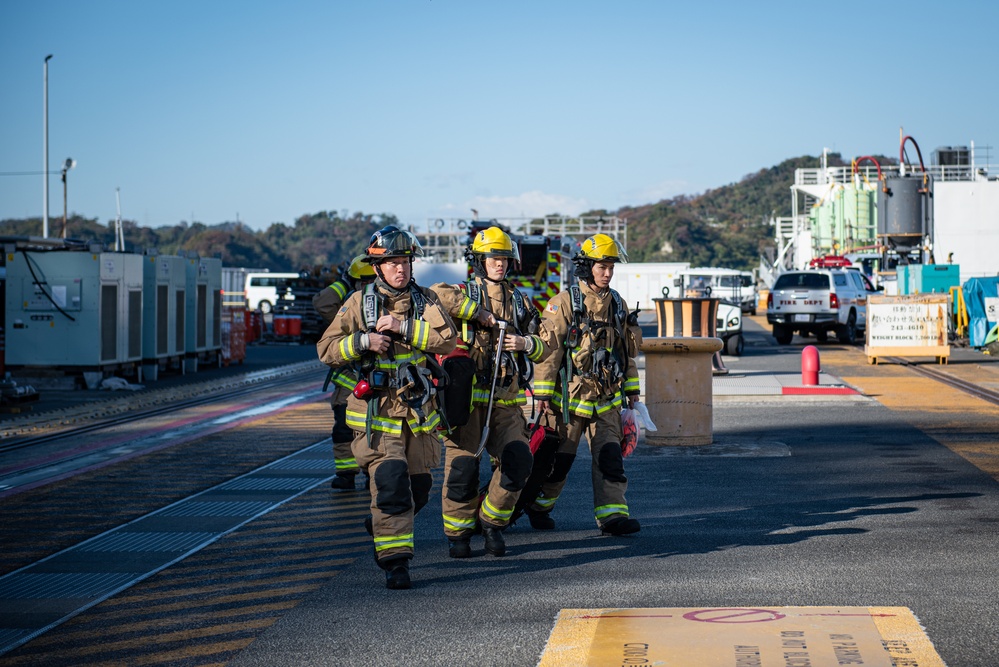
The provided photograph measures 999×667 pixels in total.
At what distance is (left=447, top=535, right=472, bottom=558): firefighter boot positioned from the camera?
7.83 meters

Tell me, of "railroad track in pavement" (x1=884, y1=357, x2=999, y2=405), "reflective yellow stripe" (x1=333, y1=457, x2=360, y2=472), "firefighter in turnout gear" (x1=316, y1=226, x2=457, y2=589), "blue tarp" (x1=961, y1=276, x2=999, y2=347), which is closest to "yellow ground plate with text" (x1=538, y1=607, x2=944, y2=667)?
"firefighter in turnout gear" (x1=316, y1=226, x2=457, y2=589)

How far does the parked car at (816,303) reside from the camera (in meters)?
32.2

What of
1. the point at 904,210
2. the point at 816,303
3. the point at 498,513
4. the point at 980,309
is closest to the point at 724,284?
the point at 904,210

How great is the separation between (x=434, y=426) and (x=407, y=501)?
1.66ft

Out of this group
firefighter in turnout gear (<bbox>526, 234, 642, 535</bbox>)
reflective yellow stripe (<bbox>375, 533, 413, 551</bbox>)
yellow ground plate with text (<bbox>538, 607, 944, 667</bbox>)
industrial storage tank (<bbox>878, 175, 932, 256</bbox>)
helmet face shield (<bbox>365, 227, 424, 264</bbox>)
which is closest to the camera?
yellow ground plate with text (<bbox>538, 607, 944, 667</bbox>)

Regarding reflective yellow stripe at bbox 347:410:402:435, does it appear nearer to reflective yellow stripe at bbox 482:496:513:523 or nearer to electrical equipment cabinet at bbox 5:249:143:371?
reflective yellow stripe at bbox 482:496:513:523

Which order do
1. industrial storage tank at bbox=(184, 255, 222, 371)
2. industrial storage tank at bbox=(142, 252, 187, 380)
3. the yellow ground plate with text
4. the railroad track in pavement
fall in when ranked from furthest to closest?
1. industrial storage tank at bbox=(184, 255, 222, 371)
2. industrial storage tank at bbox=(142, 252, 187, 380)
3. the railroad track in pavement
4. the yellow ground plate with text

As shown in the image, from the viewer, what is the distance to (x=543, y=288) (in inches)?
1275

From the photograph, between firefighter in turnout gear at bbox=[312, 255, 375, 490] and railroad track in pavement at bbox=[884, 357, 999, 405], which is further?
railroad track in pavement at bbox=[884, 357, 999, 405]

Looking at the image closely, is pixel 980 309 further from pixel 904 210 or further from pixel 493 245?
pixel 493 245

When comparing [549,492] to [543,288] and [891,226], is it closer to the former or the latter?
[543,288]

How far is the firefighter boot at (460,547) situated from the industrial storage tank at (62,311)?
14576 mm

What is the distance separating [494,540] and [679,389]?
5509mm

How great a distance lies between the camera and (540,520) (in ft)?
28.8
